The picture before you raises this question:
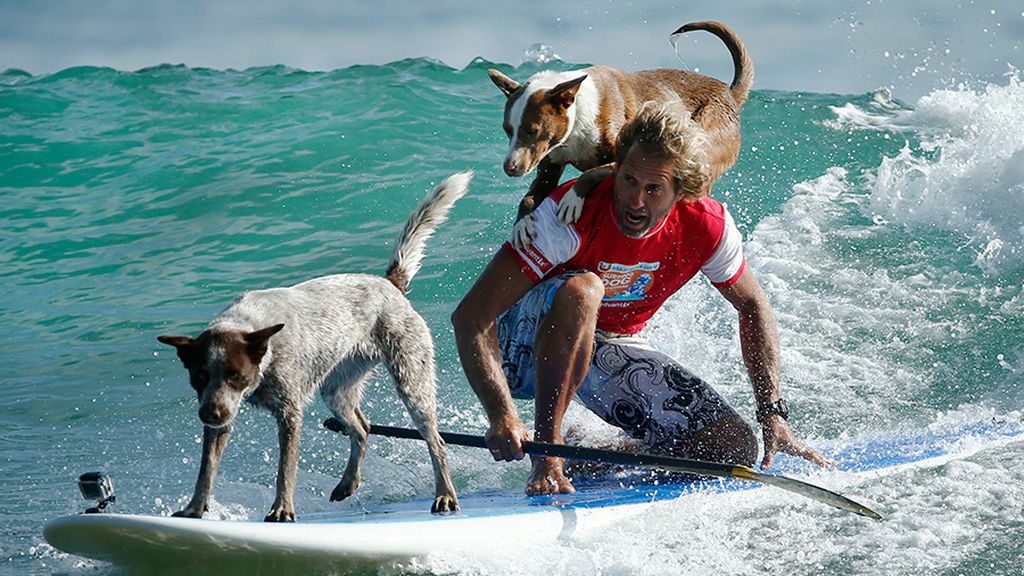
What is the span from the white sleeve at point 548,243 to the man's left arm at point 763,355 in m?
0.74

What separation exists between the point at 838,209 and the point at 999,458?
5.29 m

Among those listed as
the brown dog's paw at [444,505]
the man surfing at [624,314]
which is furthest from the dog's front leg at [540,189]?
the brown dog's paw at [444,505]

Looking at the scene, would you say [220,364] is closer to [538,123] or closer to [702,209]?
[538,123]

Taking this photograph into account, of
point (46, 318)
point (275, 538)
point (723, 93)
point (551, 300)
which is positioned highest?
point (723, 93)

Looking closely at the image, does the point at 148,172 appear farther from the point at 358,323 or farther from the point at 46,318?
the point at 358,323

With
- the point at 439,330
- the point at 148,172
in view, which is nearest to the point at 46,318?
the point at 439,330

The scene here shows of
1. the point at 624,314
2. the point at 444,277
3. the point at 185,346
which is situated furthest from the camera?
the point at 444,277

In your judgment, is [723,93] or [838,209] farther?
[838,209]

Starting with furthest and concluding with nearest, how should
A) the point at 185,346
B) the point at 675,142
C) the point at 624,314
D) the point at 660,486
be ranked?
the point at 624,314
the point at 660,486
the point at 675,142
the point at 185,346

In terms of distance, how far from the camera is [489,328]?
14.0ft

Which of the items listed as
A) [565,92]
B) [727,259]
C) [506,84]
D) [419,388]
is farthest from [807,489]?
[506,84]

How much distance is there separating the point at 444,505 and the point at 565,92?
1.57 metres

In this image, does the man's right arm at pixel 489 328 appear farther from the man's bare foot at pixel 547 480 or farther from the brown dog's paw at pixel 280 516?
the brown dog's paw at pixel 280 516

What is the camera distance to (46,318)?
8805 millimetres
